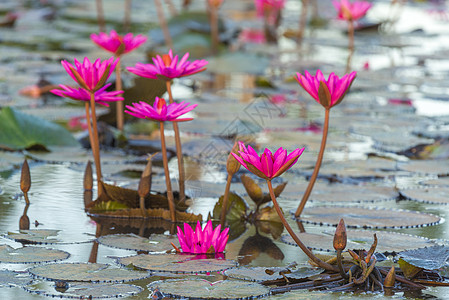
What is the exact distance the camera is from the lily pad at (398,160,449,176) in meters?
2.78

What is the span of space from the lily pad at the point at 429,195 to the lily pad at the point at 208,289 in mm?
978

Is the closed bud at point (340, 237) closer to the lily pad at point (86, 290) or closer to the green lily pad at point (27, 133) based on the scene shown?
the lily pad at point (86, 290)

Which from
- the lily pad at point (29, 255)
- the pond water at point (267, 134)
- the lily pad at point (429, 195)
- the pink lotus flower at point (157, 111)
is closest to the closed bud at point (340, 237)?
the pond water at point (267, 134)

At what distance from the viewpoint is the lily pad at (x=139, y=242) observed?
74.0 inches

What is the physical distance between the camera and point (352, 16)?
174 inches

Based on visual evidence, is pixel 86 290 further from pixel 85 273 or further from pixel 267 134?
pixel 267 134

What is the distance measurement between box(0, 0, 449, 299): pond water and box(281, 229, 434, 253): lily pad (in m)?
0.05

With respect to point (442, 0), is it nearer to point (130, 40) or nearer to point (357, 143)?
point (357, 143)

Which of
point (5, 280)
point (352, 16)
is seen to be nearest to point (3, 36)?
point (352, 16)

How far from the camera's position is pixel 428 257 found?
1644 millimetres

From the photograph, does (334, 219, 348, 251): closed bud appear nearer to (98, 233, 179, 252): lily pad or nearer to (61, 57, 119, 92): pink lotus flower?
(98, 233, 179, 252): lily pad

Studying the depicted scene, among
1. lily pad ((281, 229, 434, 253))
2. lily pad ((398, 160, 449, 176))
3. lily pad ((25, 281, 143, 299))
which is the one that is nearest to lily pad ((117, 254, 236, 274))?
lily pad ((25, 281, 143, 299))

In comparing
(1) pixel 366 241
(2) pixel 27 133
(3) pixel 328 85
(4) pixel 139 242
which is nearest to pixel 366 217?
(1) pixel 366 241

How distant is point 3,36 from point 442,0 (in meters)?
6.08
